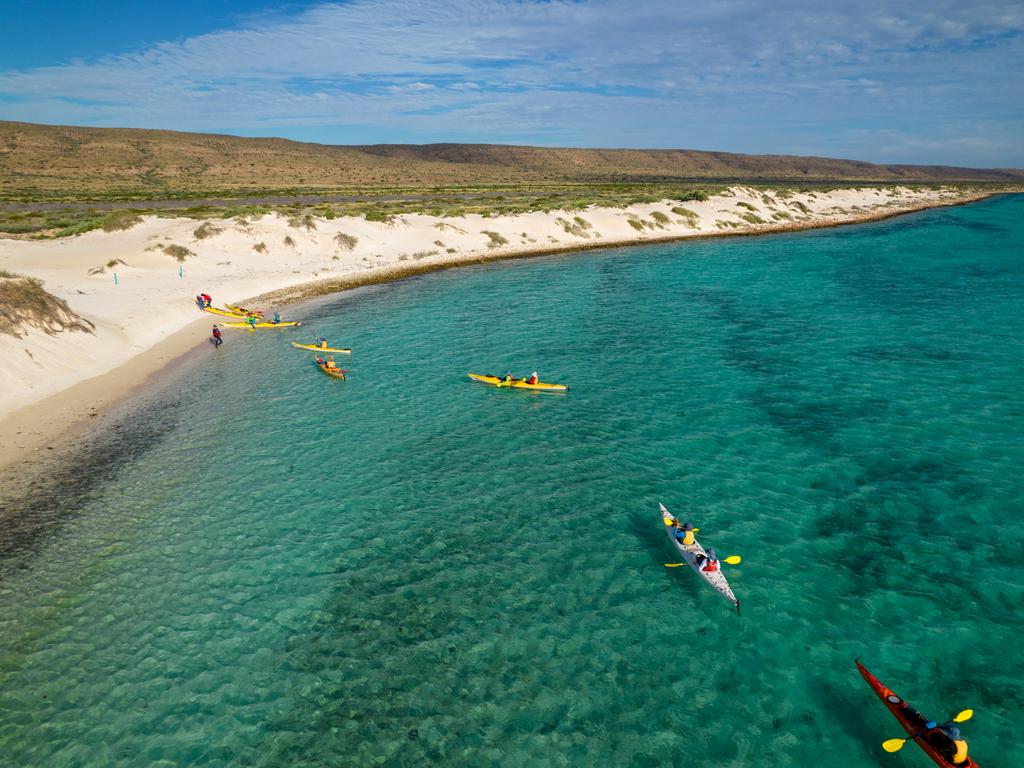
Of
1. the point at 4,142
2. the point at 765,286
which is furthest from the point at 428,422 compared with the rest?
the point at 4,142

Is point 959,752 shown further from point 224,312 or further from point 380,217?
point 380,217

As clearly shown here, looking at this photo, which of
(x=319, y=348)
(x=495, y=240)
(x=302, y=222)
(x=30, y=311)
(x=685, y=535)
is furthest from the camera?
(x=495, y=240)

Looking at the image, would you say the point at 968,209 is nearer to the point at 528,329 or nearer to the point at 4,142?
the point at 528,329

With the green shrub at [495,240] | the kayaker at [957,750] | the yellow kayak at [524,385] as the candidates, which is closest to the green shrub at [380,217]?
the green shrub at [495,240]

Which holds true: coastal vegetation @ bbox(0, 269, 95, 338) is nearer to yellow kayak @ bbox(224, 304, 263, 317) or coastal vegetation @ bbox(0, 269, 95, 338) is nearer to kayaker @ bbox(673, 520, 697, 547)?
yellow kayak @ bbox(224, 304, 263, 317)

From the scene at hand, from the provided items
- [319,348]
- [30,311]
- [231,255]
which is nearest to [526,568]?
[319,348]

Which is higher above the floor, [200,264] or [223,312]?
[200,264]

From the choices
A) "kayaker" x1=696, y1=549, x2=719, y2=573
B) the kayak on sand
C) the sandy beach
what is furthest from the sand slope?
"kayaker" x1=696, y1=549, x2=719, y2=573
